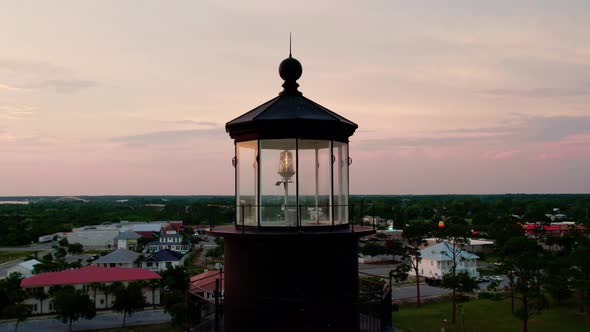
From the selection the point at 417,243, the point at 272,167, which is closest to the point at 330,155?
the point at 272,167

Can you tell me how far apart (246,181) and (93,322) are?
27795mm

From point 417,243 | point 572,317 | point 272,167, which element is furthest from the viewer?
point 417,243

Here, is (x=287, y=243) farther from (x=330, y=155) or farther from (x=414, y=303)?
(x=414, y=303)

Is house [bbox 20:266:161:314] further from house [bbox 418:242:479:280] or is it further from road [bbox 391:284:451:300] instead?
house [bbox 418:242:479:280]

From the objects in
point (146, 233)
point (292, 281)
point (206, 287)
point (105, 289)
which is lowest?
point (105, 289)

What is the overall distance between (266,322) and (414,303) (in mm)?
27417

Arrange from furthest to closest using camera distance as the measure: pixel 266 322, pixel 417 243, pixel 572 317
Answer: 1. pixel 417 243
2. pixel 572 317
3. pixel 266 322

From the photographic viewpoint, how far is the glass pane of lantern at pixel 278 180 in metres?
4.55

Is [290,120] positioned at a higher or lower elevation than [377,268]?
higher

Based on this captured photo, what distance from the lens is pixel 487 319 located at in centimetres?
2545

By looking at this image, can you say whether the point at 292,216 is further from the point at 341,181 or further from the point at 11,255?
the point at 11,255

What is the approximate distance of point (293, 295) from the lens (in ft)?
14.2

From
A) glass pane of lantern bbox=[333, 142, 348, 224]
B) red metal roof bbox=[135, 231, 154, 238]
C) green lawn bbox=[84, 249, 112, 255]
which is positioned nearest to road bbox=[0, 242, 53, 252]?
green lawn bbox=[84, 249, 112, 255]

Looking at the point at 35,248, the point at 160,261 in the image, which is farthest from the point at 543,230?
the point at 35,248
